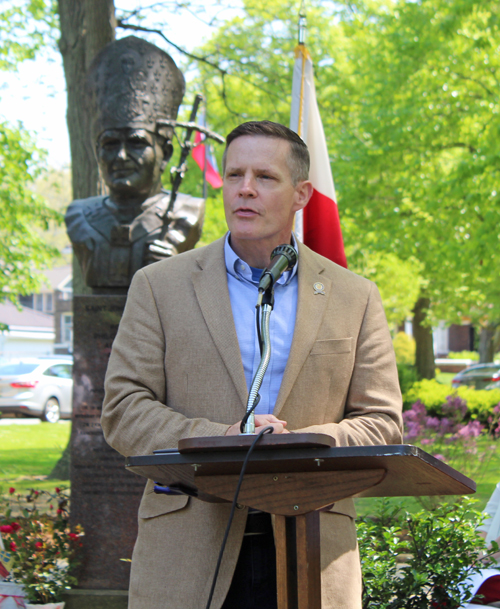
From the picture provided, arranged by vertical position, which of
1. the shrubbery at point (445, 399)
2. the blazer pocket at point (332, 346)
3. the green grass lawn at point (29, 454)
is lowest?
the green grass lawn at point (29, 454)

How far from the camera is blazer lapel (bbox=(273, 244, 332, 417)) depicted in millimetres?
2340

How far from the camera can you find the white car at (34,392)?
21.0 m

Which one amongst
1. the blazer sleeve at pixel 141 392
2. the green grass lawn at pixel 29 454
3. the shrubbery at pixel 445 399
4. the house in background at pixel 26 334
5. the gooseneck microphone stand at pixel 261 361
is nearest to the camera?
the gooseneck microphone stand at pixel 261 361

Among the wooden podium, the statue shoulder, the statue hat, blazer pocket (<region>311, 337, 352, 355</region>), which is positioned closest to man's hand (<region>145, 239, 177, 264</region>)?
the statue shoulder

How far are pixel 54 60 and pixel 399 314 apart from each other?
22.8 m

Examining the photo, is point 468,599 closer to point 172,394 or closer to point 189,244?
point 172,394

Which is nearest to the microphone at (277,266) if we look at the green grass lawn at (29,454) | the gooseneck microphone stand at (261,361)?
the gooseneck microphone stand at (261,361)

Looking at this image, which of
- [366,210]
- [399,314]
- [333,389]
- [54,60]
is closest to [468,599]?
[333,389]

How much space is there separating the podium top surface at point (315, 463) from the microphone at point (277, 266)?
507 millimetres

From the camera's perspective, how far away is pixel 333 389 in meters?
2.43

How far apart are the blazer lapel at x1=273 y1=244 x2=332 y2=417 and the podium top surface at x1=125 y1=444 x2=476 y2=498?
1.88 ft

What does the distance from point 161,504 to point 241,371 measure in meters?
0.50

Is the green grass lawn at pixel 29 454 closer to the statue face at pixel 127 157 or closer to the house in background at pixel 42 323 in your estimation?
the statue face at pixel 127 157

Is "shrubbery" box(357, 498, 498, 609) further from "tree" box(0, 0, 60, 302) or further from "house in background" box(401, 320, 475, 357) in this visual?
"house in background" box(401, 320, 475, 357)
